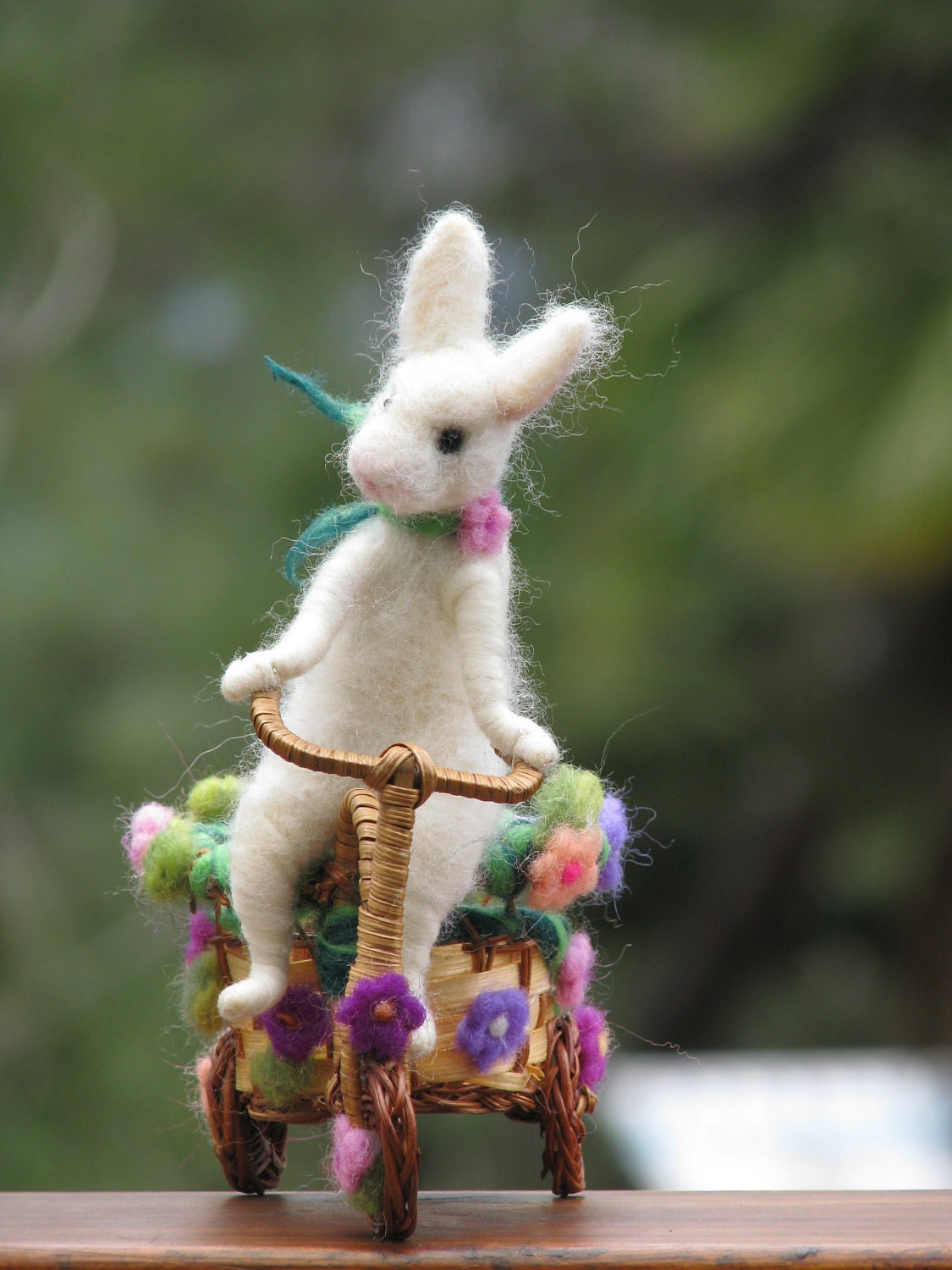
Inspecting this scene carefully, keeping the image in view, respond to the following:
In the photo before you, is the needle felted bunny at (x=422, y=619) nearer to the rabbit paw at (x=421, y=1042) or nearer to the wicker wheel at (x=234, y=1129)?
the rabbit paw at (x=421, y=1042)

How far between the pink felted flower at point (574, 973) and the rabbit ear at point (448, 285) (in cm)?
41

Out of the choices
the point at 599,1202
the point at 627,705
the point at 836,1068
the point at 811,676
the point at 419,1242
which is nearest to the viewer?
the point at 419,1242

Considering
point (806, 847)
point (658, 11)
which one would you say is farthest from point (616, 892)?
point (658, 11)

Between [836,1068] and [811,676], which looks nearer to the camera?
[836,1068]

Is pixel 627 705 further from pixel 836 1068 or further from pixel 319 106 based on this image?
pixel 319 106

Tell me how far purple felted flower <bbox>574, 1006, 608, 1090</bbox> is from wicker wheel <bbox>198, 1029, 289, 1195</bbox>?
0.22m

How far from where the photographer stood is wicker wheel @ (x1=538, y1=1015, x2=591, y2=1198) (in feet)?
2.95

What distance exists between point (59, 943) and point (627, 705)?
1067 millimetres

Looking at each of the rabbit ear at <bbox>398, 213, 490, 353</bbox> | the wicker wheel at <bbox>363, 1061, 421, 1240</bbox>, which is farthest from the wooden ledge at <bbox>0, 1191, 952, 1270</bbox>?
the rabbit ear at <bbox>398, 213, 490, 353</bbox>

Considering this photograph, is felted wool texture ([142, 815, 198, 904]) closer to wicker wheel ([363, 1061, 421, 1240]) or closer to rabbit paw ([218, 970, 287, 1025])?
rabbit paw ([218, 970, 287, 1025])

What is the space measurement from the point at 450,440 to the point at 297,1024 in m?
0.37

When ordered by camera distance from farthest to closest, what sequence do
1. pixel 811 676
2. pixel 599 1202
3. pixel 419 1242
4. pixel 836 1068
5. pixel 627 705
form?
pixel 811 676 < pixel 627 705 < pixel 836 1068 < pixel 599 1202 < pixel 419 1242

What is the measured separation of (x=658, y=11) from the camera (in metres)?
2.48

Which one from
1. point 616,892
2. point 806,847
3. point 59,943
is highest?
point 806,847
